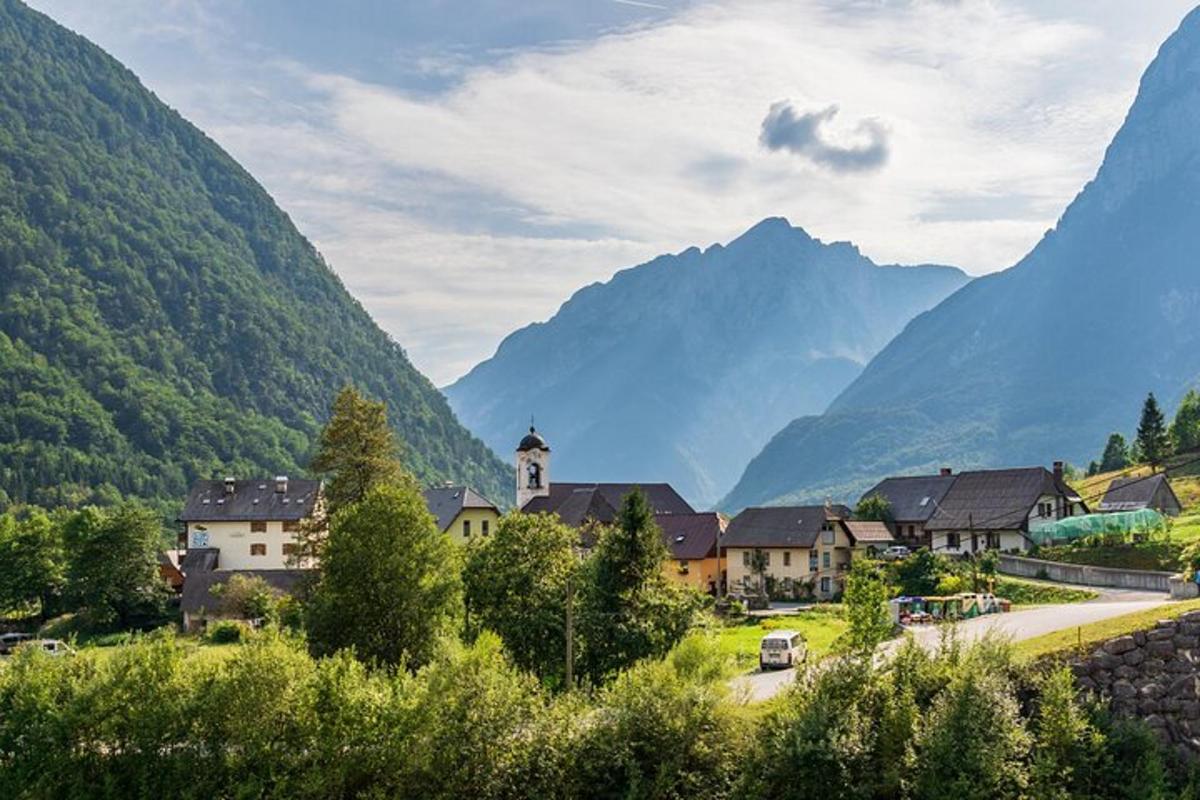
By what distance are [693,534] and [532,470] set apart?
27.2m

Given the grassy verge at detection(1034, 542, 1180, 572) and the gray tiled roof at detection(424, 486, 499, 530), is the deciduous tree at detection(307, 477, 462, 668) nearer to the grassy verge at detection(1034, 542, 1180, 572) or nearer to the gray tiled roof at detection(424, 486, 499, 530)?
the grassy verge at detection(1034, 542, 1180, 572)

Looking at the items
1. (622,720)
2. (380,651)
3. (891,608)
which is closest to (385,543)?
(380,651)

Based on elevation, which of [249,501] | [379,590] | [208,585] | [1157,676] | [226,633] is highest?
[249,501]

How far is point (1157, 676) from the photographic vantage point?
30.8 metres

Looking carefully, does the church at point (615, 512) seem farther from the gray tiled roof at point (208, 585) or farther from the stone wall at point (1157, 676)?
the stone wall at point (1157, 676)

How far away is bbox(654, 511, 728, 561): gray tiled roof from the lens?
83.9 meters

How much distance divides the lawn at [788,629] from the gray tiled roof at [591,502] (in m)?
17.7

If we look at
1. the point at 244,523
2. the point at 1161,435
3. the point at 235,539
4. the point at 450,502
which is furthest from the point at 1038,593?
the point at 235,539

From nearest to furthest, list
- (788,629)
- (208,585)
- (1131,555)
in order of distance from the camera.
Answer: (788,629)
(1131,555)
(208,585)

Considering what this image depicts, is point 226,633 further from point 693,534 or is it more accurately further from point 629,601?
point 629,601

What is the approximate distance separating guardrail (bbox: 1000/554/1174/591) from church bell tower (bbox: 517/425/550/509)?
→ 161 ft

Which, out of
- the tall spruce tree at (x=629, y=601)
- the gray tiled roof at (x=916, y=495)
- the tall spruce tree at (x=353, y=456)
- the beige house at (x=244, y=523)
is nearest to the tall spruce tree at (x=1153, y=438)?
the gray tiled roof at (x=916, y=495)

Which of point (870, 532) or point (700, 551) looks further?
point (870, 532)

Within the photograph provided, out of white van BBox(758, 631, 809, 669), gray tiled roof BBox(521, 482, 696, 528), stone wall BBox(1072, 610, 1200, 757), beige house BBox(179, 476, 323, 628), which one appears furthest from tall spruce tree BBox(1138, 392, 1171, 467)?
stone wall BBox(1072, 610, 1200, 757)
